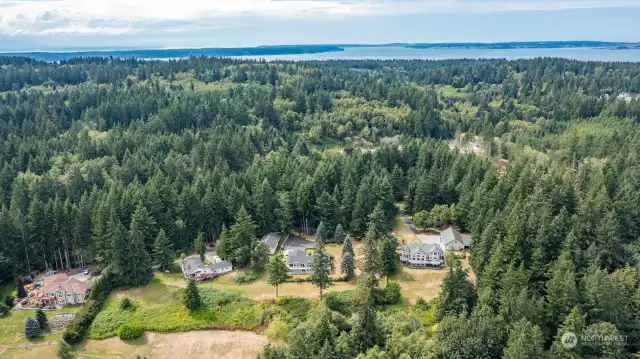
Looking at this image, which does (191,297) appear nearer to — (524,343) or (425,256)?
(425,256)

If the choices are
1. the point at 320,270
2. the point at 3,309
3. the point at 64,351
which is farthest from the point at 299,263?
the point at 3,309

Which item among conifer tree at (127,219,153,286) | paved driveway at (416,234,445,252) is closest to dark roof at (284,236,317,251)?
paved driveway at (416,234,445,252)

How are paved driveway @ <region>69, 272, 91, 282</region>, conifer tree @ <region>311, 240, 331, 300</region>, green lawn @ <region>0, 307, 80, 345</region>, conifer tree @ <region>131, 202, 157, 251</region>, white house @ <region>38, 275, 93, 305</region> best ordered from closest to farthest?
green lawn @ <region>0, 307, 80, 345</region>
conifer tree @ <region>311, 240, 331, 300</region>
white house @ <region>38, 275, 93, 305</region>
paved driveway @ <region>69, 272, 91, 282</region>
conifer tree @ <region>131, 202, 157, 251</region>

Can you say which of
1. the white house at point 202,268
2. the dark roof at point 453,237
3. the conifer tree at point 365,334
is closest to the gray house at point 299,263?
the white house at point 202,268

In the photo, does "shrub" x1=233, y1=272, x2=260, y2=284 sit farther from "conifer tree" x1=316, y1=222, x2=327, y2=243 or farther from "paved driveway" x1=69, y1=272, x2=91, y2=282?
"paved driveway" x1=69, y1=272, x2=91, y2=282

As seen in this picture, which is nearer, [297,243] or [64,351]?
[64,351]

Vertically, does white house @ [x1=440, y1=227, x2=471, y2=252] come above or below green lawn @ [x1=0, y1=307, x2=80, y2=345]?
above

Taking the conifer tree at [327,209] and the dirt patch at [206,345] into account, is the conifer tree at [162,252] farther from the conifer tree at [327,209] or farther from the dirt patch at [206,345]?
the conifer tree at [327,209]
